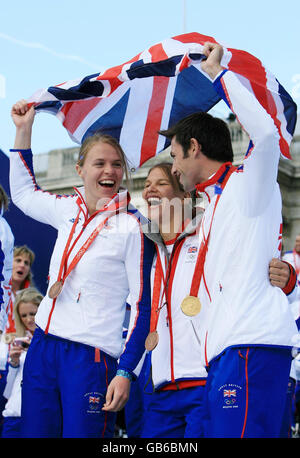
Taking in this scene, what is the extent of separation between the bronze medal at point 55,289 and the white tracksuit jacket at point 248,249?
81 cm

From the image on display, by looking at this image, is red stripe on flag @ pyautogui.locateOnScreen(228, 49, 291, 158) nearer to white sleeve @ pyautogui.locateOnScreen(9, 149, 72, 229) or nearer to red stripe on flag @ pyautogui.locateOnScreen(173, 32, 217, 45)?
red stripe on flag @ pyautogui.locateOnScreen(173, 32, 217, 45)

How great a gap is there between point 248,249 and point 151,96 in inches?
80.0

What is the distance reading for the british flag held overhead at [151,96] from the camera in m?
3.94

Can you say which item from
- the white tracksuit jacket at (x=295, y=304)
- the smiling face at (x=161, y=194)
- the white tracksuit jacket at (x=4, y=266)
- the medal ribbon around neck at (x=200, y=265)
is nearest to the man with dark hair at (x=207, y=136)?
the medal ribbon around neck at (x=200, y=265)

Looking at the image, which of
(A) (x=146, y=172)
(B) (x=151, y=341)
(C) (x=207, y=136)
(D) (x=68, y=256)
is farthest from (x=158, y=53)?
(A) (x=146, y=172)

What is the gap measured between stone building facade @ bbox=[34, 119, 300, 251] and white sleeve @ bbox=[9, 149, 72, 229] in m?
12.2

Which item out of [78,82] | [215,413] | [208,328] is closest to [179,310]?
[208,328]

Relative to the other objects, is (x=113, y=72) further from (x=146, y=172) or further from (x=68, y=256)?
(x=146, y=172)

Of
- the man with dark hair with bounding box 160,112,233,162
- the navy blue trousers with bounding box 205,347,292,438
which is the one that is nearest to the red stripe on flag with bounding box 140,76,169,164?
the man with dark hair with bounding box 160,112,233,162

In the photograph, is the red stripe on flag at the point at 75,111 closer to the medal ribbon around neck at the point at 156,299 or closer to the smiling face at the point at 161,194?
the smiling face at the point at 161,194

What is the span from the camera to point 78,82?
414cm

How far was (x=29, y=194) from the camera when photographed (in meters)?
3.90

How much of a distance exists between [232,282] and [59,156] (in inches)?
687

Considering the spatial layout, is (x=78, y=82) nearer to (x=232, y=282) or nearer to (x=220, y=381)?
(x=232, y=282)
